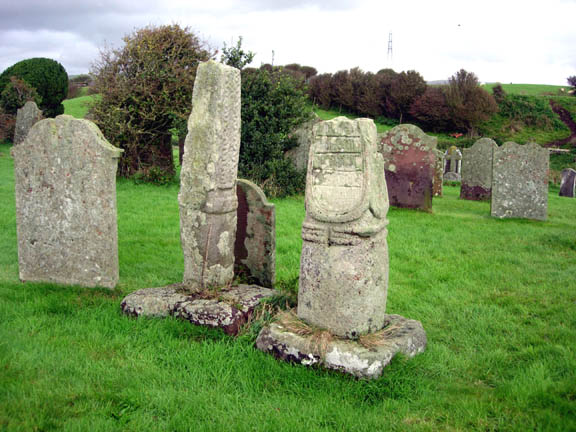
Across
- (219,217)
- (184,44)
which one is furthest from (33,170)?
(184,44)

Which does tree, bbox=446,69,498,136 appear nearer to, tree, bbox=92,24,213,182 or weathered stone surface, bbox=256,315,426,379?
tree, bbox=92,24,213,182

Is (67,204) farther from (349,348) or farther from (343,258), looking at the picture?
(349,348)

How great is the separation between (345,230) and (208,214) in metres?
1.72

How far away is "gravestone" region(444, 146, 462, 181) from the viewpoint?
1986cm

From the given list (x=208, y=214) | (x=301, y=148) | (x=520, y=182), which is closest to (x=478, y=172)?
(x=520, y=182)

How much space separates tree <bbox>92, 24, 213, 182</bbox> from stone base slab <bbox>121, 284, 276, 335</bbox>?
949cm

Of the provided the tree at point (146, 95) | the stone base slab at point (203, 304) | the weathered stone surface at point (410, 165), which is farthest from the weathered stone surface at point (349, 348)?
the tree at point (146, 95)

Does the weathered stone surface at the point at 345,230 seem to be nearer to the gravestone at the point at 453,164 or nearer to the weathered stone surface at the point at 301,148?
the weathered stone surface at the point at 301,148

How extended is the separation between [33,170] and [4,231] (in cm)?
323

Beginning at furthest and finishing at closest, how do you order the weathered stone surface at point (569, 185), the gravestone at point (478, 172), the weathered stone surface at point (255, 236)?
the weathered stone surface at point (569, 185), the gravestone at point (478, 172), the weathered stone surface at point (255, 236)

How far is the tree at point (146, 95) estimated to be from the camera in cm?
1402

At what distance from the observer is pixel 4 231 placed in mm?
8484

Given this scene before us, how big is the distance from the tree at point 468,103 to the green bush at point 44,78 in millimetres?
24544

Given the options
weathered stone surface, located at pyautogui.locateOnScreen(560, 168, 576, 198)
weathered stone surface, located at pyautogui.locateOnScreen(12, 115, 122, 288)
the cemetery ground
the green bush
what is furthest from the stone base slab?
the green bush
